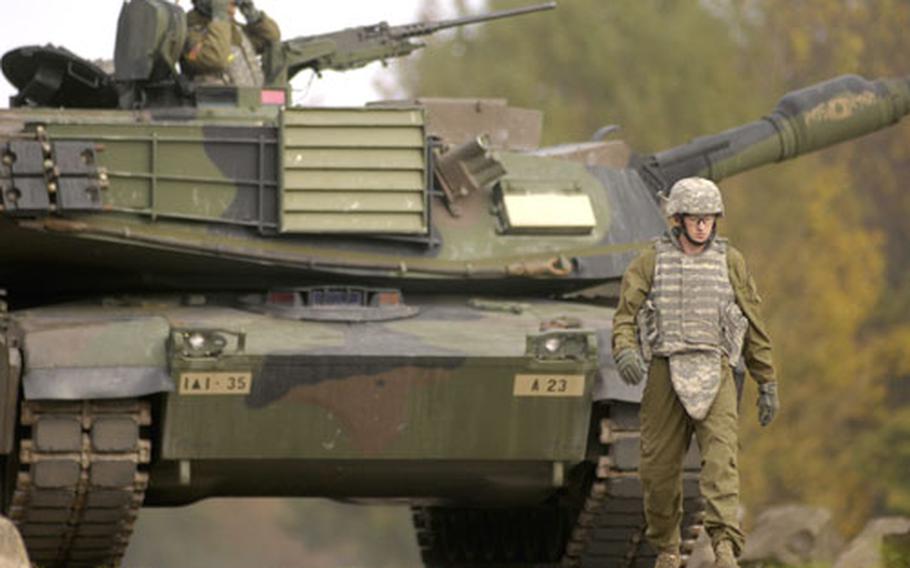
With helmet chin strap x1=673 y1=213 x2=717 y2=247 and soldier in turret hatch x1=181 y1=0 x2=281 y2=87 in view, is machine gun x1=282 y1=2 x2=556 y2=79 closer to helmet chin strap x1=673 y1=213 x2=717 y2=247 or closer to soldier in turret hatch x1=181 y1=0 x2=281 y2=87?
soldier in turret hatch x1=181 y1=0 x2=281 y2=87

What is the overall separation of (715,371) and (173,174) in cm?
448

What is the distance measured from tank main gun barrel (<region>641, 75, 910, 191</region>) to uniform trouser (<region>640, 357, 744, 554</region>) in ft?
17.3

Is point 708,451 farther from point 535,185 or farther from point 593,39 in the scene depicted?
point 593,39

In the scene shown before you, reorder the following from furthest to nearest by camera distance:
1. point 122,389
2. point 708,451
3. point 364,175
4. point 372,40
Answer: point 372,40 → point 364,175 → point 122,389 → point 708,451

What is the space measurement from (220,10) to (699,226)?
18.9ft

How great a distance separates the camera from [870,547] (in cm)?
2248

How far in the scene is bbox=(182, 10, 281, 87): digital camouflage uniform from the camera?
72.4ft

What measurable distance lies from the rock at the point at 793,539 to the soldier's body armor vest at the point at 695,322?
729 cm

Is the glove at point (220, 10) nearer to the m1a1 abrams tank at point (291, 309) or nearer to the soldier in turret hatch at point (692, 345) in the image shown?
the m1a1 abrams tank at point (291, 309)

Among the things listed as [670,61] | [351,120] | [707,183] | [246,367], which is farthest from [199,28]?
[670,61]

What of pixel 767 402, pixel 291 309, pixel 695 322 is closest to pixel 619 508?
pixel 291 309

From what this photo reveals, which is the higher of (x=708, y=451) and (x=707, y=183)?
(x=707, y=183)

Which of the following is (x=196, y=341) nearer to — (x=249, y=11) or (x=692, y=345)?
(x=692, y=345)

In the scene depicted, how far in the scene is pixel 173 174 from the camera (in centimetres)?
2062
